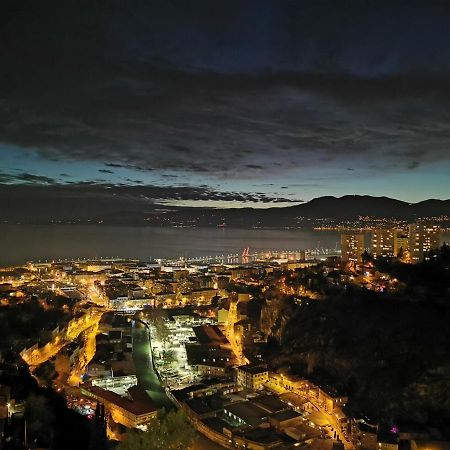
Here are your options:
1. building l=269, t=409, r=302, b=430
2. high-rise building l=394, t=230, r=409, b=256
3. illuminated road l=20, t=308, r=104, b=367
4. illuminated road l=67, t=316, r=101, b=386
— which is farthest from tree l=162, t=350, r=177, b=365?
high-rise building l=394, t=230, r=409, b=256

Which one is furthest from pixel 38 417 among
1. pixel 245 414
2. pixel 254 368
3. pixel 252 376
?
pixel 254 368

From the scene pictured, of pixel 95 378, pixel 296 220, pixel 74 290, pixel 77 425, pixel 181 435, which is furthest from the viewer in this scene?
pixel 296 220

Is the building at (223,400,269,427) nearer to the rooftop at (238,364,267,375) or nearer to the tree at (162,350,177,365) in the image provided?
the rooftop at (238,364,267,375)

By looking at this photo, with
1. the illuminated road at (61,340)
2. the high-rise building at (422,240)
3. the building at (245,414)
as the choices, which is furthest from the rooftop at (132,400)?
the high-rise building at (422,240)

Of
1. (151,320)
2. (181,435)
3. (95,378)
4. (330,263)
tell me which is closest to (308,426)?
(181,435)

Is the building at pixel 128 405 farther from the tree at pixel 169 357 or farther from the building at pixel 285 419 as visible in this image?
the tree at pixel 169 357

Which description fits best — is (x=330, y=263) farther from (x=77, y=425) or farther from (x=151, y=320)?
(x=77, y=425)

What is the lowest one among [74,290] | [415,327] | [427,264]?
[74,290]
